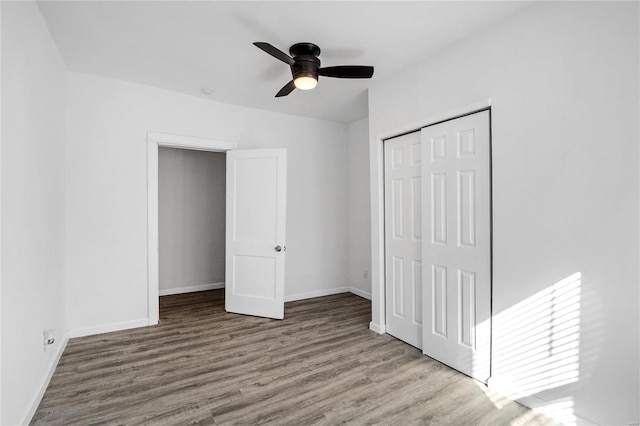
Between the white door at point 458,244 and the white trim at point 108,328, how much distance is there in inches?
118

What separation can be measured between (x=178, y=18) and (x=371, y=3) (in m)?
1.38

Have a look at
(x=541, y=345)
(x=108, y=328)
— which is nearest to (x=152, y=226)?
(x=108, y=328)

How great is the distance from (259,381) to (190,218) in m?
3.61

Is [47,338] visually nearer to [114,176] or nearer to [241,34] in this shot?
[114,176]

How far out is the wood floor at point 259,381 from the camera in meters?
1.97

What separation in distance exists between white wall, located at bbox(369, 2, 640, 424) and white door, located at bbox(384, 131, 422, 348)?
76cm

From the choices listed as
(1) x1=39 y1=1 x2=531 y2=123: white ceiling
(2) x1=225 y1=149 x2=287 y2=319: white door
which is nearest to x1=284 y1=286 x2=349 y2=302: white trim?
(2) x1=225 y1=149 x2=287 y2=319: white door

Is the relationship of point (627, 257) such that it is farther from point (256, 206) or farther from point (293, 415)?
point (256, 206)

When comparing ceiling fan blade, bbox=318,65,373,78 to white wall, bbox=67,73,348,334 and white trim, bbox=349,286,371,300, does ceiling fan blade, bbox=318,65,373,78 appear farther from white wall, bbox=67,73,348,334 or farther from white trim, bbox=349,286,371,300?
white trim, bbox=349,286,371,300

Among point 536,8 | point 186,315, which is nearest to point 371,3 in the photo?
point 536,8

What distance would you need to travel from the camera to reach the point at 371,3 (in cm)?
207

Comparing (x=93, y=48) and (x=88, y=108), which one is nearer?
(x=93, y=48)

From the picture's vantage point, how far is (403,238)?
3.12 meters

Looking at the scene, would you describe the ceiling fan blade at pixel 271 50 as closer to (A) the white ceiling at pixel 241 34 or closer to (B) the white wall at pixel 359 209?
(A) the white ceiling at pixel 241 34
